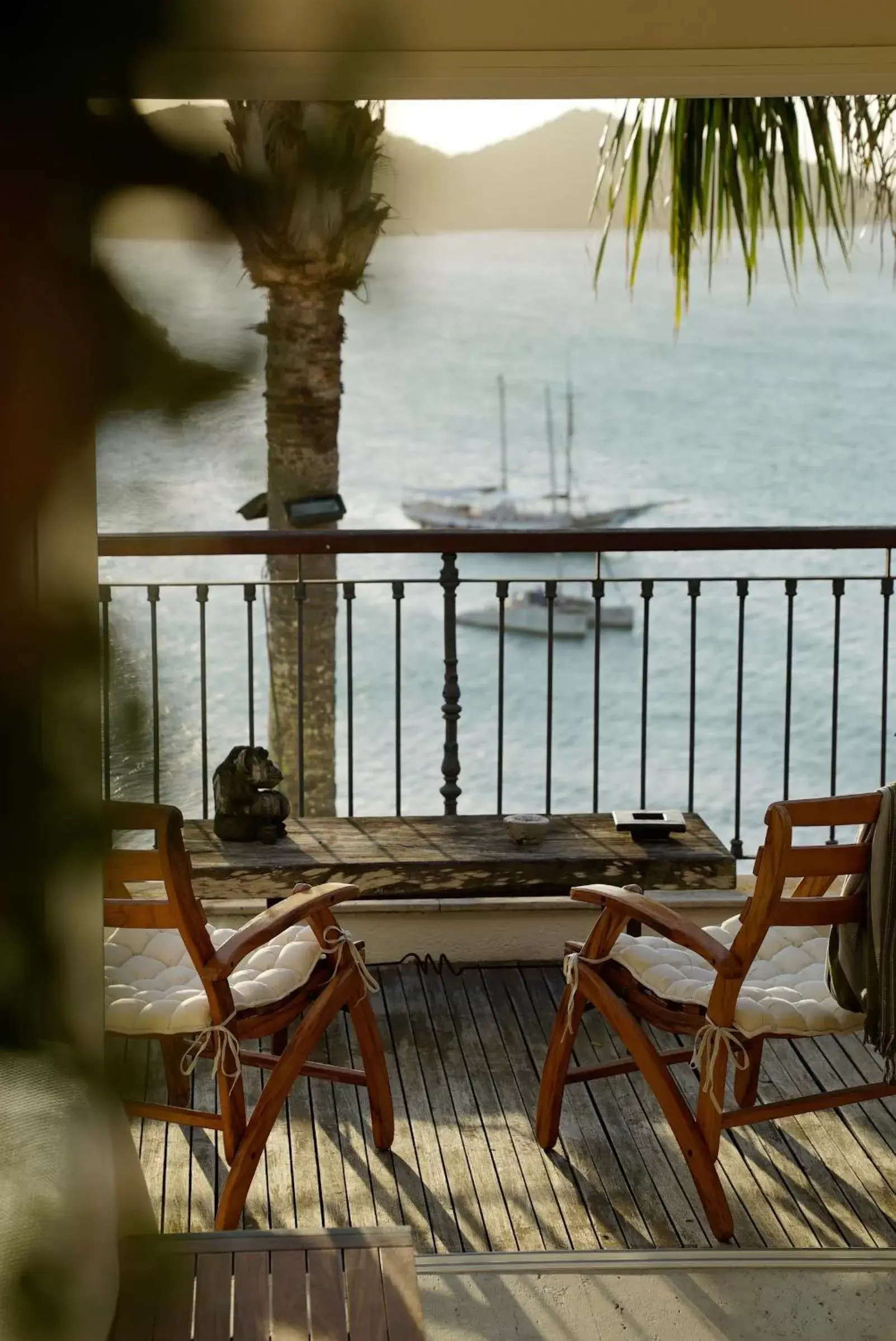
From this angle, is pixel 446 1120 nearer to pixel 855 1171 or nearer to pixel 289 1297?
pixel 855 1171

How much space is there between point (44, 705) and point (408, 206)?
0.25 metres

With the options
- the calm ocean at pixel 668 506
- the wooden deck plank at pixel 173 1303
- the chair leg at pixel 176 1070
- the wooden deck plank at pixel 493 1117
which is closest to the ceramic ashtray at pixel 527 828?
the wooden deck plank at pixel 493 1117

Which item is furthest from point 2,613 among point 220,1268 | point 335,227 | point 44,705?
point 220,1268

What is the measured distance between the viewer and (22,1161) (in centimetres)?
76

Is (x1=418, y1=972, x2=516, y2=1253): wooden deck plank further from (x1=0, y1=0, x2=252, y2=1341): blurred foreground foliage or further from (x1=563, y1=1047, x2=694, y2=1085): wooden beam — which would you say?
(x1=0, y1=0, x2=252, y2=1341): blurred foreground foliage

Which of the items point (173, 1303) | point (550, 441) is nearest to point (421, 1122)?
point (173, 1303)

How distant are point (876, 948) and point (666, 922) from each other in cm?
39

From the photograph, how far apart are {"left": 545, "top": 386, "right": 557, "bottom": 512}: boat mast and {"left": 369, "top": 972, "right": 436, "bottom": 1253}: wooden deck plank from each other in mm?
24883

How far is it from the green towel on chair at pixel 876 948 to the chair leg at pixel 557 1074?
0.56 m

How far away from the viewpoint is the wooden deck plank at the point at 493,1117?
2.71 meters

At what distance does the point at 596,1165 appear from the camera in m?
2.92

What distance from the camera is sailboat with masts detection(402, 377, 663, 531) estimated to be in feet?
91.8

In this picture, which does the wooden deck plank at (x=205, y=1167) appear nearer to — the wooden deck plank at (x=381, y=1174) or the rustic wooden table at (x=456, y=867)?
the wooden deck plank at (x=381, y=1174)

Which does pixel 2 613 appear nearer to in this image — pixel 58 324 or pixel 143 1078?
pixel 58 324
